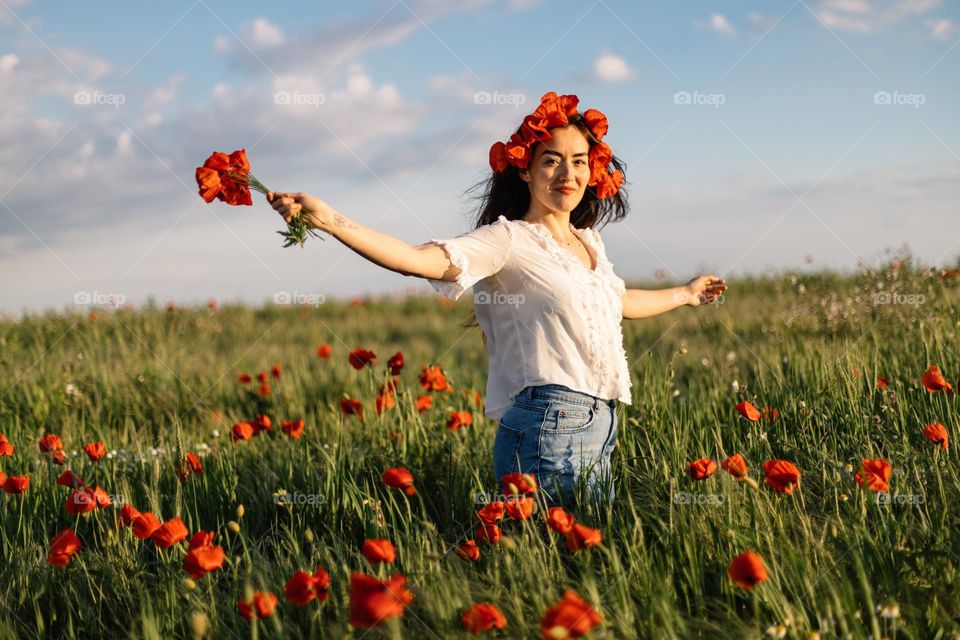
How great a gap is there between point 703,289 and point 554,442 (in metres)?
1.46

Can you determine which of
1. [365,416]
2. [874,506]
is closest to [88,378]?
[365,416]

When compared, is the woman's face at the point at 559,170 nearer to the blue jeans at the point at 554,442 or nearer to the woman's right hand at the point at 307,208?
the blue jeans at the point at 554,442

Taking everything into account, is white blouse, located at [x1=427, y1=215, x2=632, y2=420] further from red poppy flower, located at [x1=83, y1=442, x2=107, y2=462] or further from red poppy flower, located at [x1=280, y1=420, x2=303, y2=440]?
red poppy flower, located at [x1=83, y1=442, x2=107, y2=462]

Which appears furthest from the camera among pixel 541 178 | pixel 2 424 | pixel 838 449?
pixel 2 424

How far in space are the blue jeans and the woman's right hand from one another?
106 centimetres

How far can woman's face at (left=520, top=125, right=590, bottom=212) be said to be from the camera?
11.2ft

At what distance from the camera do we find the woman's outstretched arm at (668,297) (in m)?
3.90

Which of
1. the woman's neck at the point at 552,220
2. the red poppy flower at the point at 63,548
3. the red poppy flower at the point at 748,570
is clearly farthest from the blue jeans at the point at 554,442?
the red poppy flower at the point at 63,548

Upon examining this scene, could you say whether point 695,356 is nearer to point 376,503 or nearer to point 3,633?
point 376,503

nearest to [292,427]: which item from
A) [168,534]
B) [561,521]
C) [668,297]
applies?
[168,534]

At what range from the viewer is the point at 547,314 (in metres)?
3.19

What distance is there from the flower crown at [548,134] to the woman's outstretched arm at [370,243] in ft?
2.57

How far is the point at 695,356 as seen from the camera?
7.34 metres

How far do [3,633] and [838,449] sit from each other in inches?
139
